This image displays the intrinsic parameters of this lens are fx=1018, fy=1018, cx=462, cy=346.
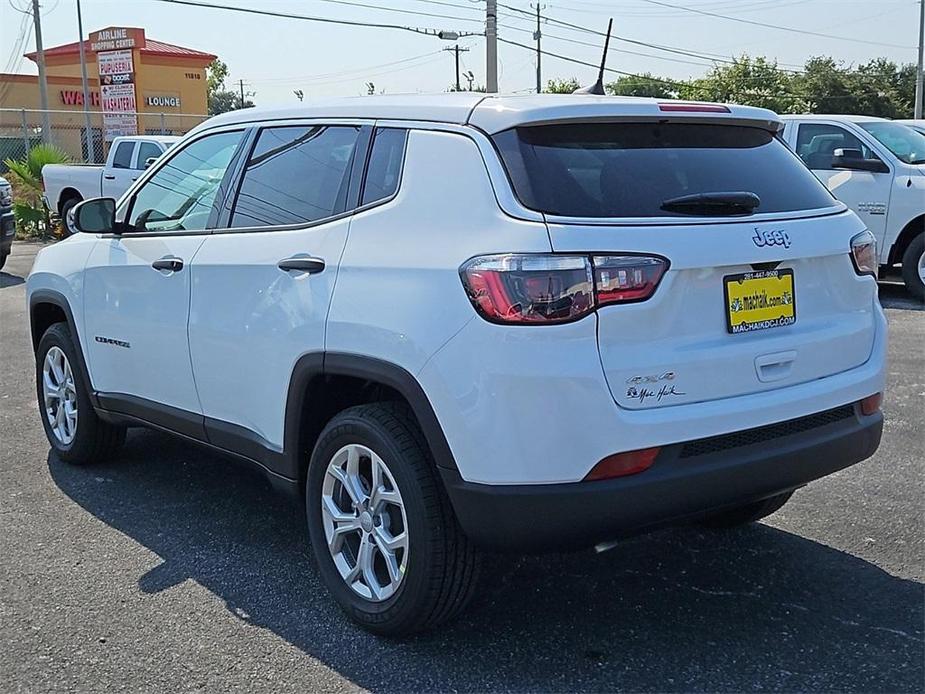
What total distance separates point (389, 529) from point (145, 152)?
1608 cm

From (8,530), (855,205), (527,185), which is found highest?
(527,185)

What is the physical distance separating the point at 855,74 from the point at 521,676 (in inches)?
2393

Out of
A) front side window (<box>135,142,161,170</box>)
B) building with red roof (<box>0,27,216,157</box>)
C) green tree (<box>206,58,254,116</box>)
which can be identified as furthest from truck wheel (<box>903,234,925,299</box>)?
green tree (<box>206,58,254,116</box>)

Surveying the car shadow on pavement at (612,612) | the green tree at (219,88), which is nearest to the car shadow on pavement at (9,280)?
the car shadow on pavement at (612,612)

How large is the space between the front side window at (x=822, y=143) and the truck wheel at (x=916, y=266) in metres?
1.08

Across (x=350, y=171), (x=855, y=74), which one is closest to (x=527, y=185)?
(x=350, y=171)

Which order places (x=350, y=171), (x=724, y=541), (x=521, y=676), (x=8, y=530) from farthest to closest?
1. (x=8, y=530)
2. (x=724, y=541)
3. (x=350, y=171)
4. (x=521, y=676)

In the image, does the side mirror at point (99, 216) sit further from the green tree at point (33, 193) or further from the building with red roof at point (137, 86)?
the building with red roof at point (137, 86)

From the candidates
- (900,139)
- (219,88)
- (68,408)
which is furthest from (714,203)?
(219,88)

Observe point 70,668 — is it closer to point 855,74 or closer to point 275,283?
point 275,283

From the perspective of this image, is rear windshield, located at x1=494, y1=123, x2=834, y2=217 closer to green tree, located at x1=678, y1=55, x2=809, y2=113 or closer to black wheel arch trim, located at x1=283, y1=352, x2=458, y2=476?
black wheel arch trim, located at x1=283, y1=352, x2=458, y2=476

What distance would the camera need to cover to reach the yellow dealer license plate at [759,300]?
10.2ft

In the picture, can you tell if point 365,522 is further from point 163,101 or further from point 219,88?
point 219,88

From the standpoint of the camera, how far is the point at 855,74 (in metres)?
57.4
